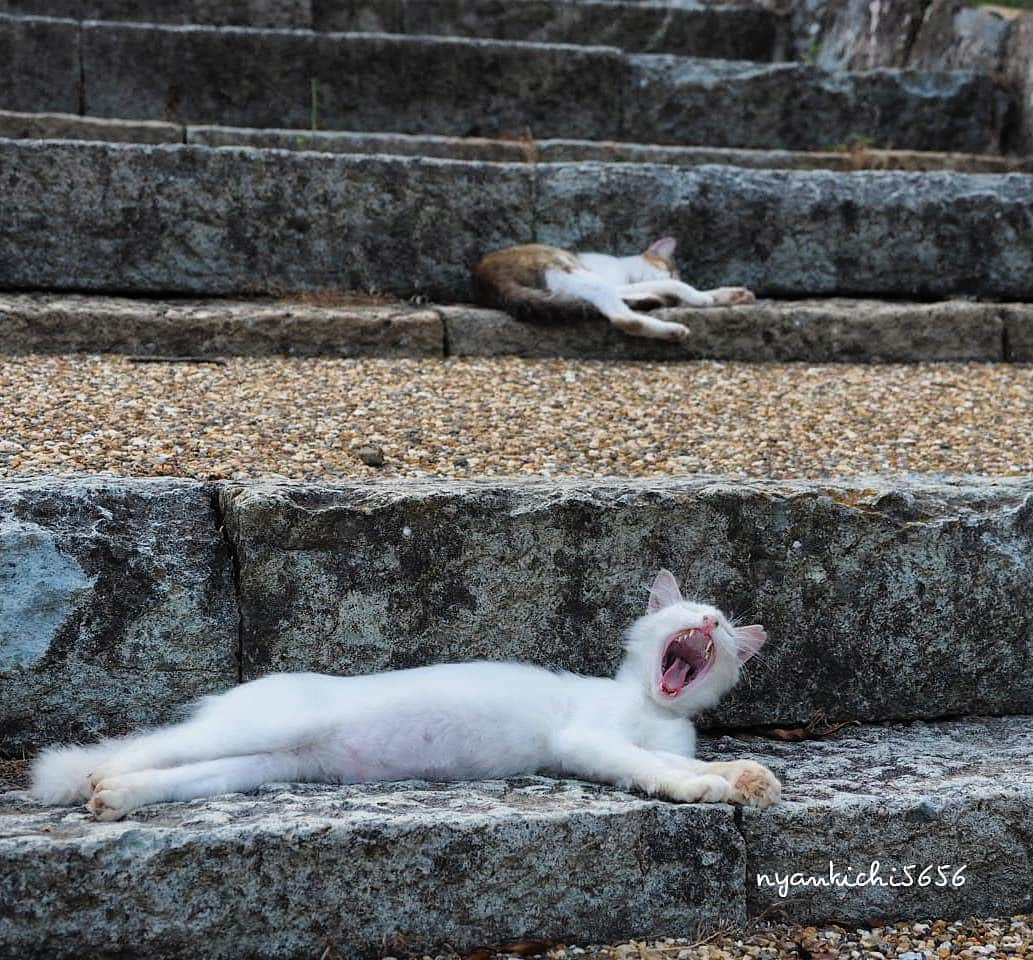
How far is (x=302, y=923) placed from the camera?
2.29 m

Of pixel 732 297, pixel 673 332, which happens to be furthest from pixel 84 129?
pixel 732 297

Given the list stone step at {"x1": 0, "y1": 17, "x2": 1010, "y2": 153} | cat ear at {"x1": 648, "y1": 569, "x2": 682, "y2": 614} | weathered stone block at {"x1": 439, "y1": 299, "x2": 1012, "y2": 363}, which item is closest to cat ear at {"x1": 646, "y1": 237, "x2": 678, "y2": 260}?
weathered stone block at {"x1": 439, "y1": 299, "x2": 1012, "y2": 363}

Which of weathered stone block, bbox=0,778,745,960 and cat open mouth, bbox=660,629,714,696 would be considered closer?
weathered stone block, bbox=0,778,745,960

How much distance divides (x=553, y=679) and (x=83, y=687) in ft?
3.59

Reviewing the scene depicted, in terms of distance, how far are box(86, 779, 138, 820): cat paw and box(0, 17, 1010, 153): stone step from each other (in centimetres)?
504

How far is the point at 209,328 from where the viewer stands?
4684 mm

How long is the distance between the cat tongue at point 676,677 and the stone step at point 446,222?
110 inches

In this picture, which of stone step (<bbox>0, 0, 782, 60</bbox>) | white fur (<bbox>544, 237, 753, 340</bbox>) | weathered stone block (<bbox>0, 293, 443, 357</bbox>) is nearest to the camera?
weathered stone block (<bbox>0, 293, 443, 357</bbox>)

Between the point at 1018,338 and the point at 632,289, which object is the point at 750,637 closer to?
the point at 632,289

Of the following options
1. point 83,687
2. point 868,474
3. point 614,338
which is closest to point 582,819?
point 83,687

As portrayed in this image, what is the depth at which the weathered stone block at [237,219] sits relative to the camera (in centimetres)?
498

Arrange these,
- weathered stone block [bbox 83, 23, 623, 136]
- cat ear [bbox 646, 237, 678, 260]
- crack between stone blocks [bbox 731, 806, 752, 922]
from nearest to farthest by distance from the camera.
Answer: crack between stone blocks [bbox 731, 806, 752, 922], cat ear [bbox 646, 237, 678, 260], weathered stone block [bbox 83, 23, 623, 136]

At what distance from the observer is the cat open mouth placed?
2924mm

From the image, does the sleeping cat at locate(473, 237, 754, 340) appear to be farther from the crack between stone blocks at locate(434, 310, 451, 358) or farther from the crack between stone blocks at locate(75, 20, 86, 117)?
the crack between stone blocks at locate(75, 20, 86, 117)
